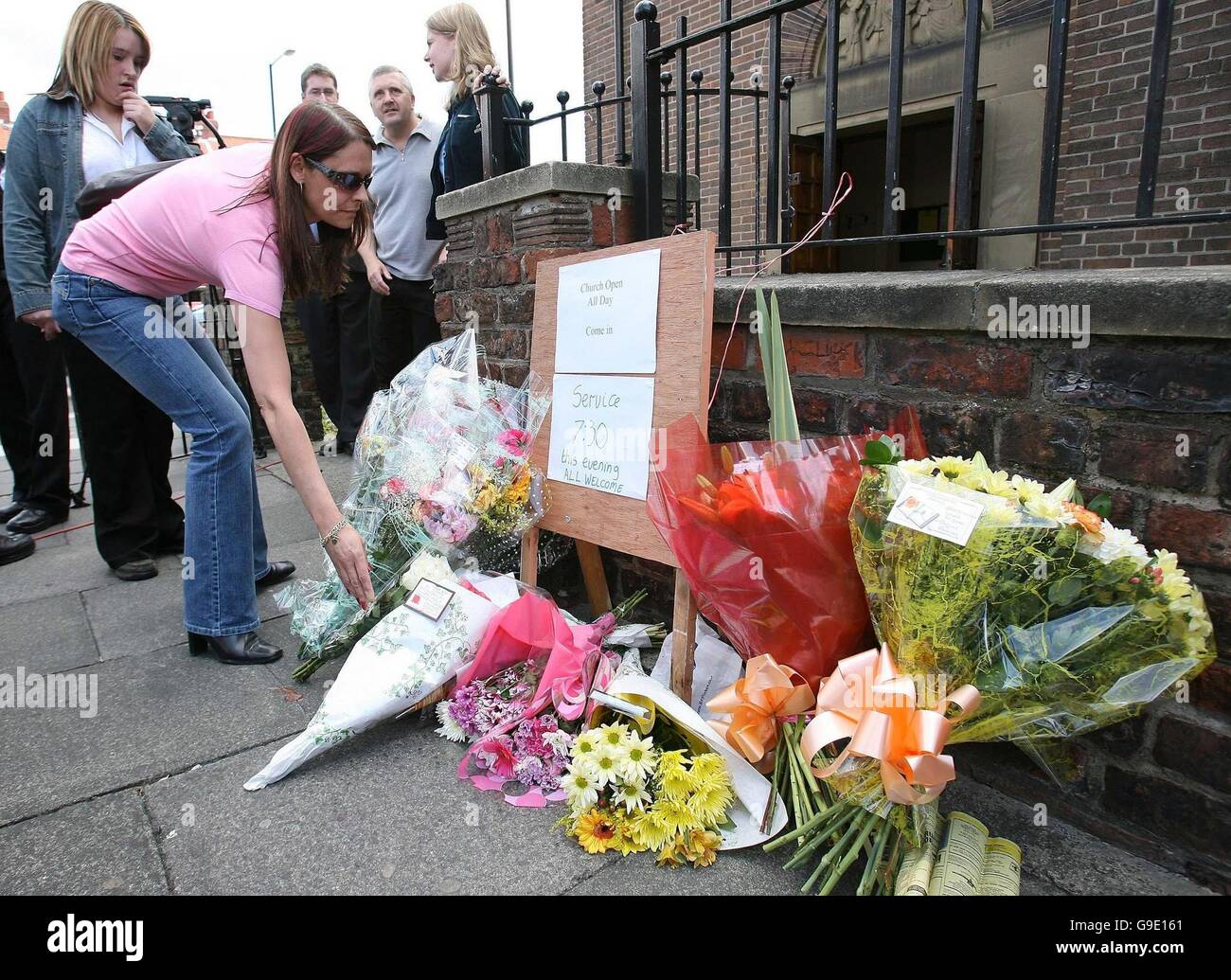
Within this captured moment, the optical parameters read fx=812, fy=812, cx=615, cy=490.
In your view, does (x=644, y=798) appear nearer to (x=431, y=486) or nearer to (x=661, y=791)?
(x=661, y=791)

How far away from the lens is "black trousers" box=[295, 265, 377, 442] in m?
4.67

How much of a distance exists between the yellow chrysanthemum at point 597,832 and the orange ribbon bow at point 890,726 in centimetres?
47

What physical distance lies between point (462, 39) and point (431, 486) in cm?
233

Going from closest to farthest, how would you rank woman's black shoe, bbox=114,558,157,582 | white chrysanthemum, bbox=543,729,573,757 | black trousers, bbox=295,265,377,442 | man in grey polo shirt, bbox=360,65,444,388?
white chrysanthemum, bbox=543,729,573,757 < woman's black shoe, bbox=114,558,157,582 < man in grey polo shirt, bbox=360,65,444,388 < black trousers, bbox=295,265,377,442

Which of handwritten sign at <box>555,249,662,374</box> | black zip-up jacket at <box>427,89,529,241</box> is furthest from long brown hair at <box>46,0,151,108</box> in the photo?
handwritten sign at <box>555,249,662,374</box>

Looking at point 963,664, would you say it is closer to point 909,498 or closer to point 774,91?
point 909,498

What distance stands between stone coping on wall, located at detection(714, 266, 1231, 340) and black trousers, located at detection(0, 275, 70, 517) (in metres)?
3.42

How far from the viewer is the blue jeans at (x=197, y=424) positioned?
241 centimetres

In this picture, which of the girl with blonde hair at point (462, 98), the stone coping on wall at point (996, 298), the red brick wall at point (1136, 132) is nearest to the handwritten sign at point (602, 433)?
the stone coping on wall at point (996, 298)

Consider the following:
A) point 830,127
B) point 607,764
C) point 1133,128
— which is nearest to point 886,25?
point 1133,128

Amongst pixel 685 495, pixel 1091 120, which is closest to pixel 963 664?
pixel 685 495

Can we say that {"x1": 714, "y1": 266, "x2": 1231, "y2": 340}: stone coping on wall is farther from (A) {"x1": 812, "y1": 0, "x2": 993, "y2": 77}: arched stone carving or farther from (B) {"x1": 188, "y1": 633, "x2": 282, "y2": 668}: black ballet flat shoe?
(A) {"x1": 812, "y1": 0, "x2": 993, "y2": 77}: arched stone carving

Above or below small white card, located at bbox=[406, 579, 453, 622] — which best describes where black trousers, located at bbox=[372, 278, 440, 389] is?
above
